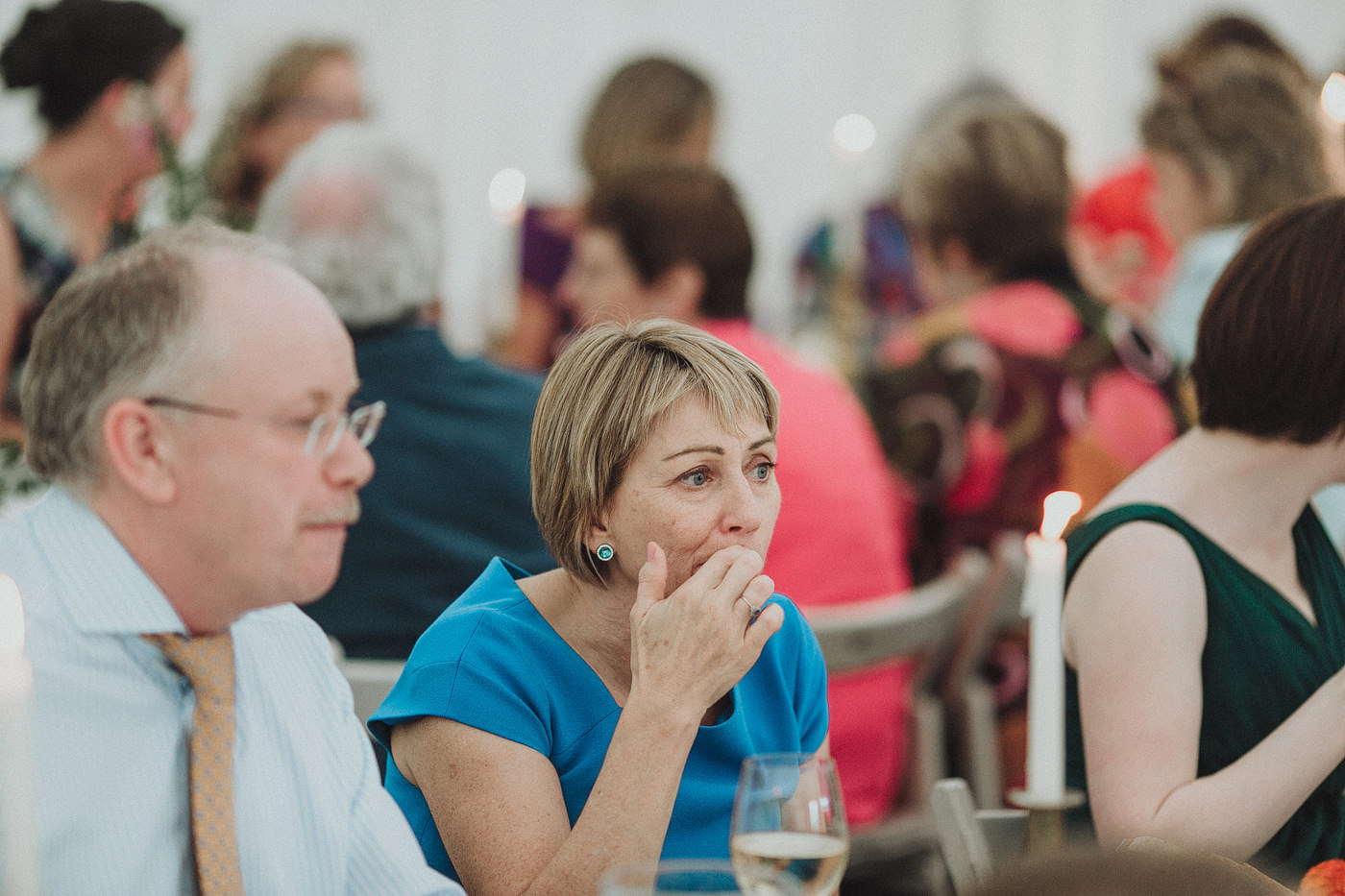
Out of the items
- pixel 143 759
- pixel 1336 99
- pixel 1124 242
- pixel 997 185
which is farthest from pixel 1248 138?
pixel 143 759

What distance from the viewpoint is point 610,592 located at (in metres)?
1.64

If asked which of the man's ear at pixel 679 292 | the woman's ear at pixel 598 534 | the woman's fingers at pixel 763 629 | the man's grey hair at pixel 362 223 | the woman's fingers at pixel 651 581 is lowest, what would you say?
the woman's fingers at pixel 763 629

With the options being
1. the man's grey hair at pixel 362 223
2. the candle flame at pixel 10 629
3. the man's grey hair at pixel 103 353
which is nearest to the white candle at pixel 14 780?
the candle flame at pixel 10 629

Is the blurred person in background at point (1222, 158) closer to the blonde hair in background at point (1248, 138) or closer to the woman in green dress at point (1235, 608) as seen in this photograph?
the blonde hair in background at point (1248, 138)

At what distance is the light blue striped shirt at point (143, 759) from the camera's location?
137cm

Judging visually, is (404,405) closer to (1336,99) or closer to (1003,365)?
(1003,365)

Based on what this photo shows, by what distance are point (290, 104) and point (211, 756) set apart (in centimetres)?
290

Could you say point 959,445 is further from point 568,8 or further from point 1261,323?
point 568,8

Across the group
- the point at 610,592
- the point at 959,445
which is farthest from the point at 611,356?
the point at 959,445

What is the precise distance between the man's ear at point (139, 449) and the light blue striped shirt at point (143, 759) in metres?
0.07

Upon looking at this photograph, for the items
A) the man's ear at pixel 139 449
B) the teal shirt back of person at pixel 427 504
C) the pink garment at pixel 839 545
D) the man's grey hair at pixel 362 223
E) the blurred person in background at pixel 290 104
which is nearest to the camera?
the man's ear at pixel 139 449

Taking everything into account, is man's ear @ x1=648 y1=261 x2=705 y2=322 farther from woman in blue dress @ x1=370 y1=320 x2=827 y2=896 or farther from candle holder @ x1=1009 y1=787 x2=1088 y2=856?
candle holder @ x1=1009 y1=787 x2=1088 y2=856

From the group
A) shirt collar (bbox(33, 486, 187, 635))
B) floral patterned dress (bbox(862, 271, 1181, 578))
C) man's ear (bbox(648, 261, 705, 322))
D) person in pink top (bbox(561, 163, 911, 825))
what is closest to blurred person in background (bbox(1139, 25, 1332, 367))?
floral patterned dress (bbox(862, 271, 1181, 578))

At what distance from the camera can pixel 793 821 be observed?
3.86ft
